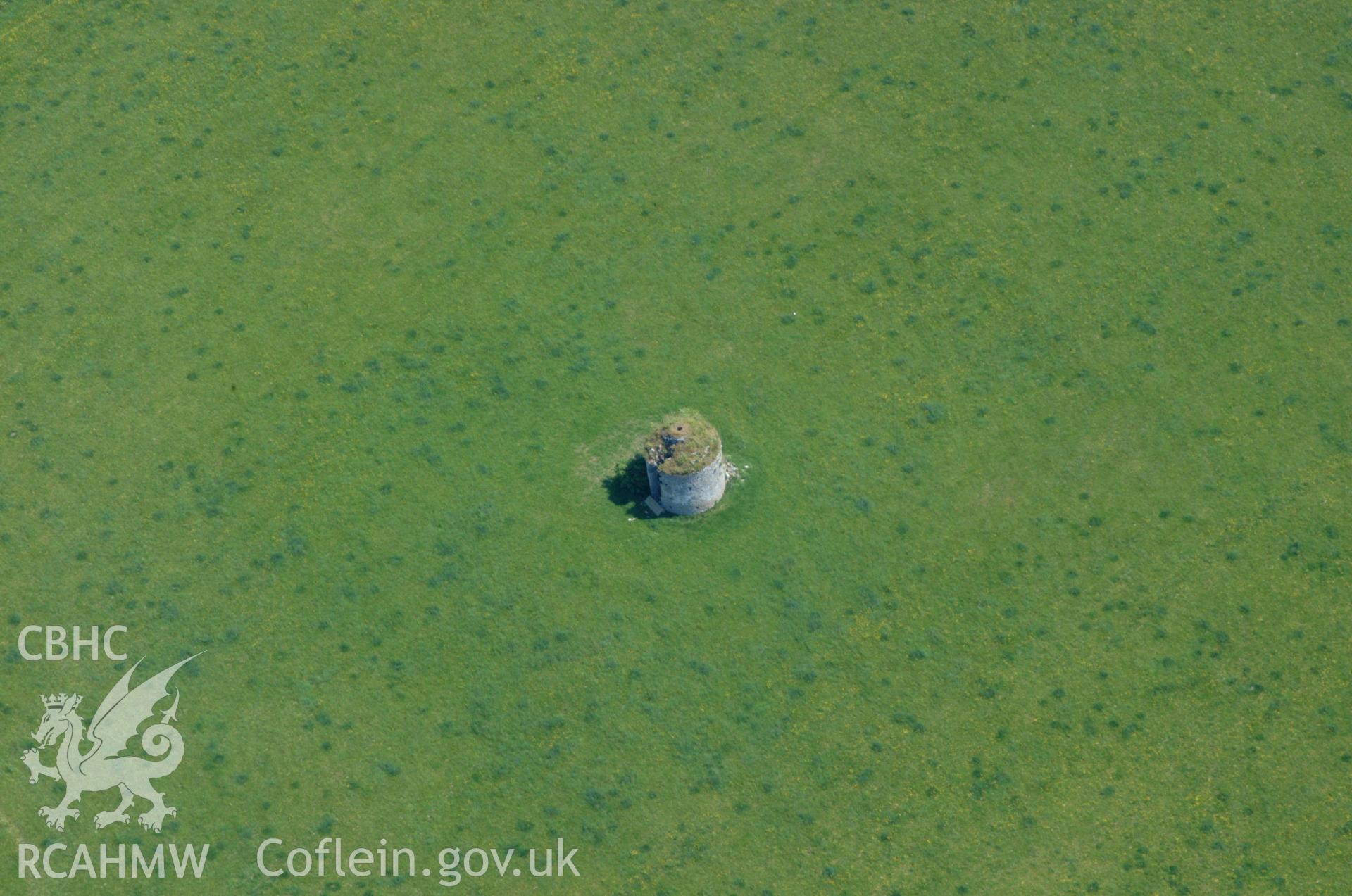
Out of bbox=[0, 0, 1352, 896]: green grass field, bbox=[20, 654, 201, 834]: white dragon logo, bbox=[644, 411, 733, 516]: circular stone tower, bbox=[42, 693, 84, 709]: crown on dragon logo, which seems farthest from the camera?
bbox=[644, 411, 733, 516]: circular stone tower

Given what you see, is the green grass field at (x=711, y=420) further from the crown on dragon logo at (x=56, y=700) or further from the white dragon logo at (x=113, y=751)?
the white dragon logo at (x=113, y=751)

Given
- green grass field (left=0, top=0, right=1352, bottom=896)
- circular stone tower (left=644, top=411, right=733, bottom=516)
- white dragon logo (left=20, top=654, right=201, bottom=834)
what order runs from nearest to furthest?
white dragon logo (left=20, top=654, right=201, bottom=834), green grass field (left=0, top=0, right=1352, bottom=896), circular stone tower (left=644, top=411, right=733, bottom=516)

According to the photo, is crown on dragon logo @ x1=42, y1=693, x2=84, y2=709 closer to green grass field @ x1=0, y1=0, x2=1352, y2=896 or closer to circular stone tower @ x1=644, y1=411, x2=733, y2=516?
green grass field @ x1=0, y1=0, x2=1352, y2=896

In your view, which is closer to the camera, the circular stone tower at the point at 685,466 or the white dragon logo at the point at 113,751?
the white dragon logo at the point at 113,751

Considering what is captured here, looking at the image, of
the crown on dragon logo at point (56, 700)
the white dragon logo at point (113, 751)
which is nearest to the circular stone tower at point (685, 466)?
the white dragon logo at point (113, 751)

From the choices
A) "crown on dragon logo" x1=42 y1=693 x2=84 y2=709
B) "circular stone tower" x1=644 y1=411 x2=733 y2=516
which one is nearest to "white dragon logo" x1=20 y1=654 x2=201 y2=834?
"crown on dragon logo" x1=42 y1=693 x2=84 y2=709

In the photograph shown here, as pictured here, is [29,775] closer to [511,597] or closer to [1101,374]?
[511,597]

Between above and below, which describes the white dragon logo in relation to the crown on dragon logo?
below
